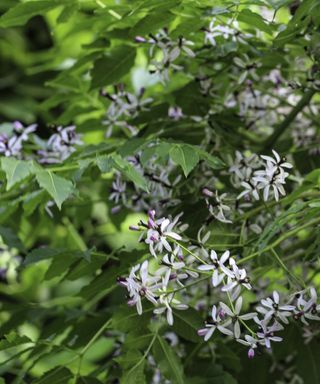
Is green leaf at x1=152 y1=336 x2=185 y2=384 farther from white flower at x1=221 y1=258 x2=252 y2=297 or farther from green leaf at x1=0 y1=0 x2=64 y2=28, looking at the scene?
green leaf at x1=0 y1=0 x2=64 y2=28

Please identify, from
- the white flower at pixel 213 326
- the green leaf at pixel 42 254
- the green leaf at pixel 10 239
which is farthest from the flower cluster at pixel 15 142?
the white flower at pixel 213 326

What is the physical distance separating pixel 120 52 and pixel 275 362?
20.1 inches

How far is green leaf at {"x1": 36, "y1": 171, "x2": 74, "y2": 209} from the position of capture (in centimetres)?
85

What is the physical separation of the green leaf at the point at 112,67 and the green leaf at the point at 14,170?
0.31 meters

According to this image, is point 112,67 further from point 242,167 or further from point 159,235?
point 159,235

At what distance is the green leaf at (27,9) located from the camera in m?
1.05

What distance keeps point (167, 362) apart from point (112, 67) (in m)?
0.44

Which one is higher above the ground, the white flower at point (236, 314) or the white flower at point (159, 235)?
the white flower at point (159, 235)

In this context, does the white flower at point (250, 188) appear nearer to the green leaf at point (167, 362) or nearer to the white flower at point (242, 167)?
the white flower at point (242, 167)

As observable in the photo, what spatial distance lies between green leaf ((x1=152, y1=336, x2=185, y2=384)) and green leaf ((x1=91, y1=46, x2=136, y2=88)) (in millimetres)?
396

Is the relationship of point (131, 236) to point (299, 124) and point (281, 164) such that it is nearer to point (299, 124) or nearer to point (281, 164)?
point (299, 124)

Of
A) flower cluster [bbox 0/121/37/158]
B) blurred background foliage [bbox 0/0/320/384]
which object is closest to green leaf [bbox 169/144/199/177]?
blurred background foliage [bbox 0/0/320/384]

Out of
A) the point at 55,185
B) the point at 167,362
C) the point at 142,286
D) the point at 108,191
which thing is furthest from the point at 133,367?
the point at 108,191

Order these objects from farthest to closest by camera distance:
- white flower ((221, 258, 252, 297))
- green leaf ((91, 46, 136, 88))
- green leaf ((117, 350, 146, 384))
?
green leaf ((91, 46, 136, 88)), green leaf ((117, 350, 146, 384)), white flower ((221, 258, 252, 297))
